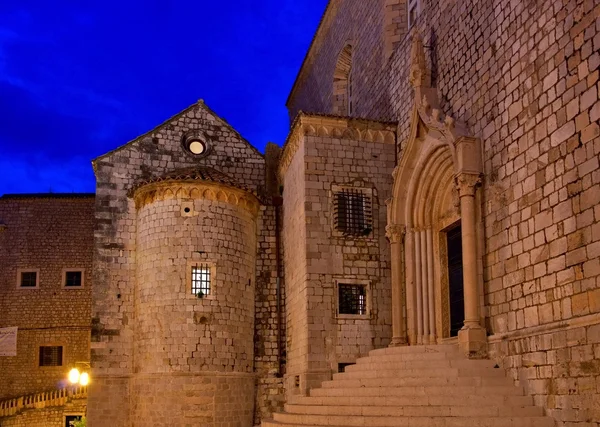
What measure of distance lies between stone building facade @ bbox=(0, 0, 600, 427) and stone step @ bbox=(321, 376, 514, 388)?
1.11 ft

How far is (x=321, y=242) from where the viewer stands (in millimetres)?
17312

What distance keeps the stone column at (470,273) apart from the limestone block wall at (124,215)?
32.8ft

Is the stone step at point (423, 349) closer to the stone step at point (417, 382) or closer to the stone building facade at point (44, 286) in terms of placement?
the stone step at point (417, 382)

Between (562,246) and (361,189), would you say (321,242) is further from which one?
(562,246)

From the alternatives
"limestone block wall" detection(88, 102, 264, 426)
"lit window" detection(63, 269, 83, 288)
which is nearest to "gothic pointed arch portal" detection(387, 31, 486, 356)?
"limestone block wall" detection(88, 102, 264, 426)

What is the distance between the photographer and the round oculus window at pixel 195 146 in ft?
71.4

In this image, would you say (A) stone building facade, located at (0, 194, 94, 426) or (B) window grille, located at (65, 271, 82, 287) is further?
(B) window grille, located at (65, 271, 82, 287)

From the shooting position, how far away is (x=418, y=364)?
43.1 ft

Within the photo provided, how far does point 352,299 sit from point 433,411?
6.01 m

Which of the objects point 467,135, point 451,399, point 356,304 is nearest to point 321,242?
point 356,304

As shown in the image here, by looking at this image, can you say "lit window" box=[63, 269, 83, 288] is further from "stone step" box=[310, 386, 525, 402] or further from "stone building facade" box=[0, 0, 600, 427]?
"stone step" box=[310, 386, 525, 402]

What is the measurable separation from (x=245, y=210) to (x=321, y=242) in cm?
391

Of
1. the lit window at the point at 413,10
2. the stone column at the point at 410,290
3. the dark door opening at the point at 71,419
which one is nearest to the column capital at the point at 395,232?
the stone column at the point at 410,290

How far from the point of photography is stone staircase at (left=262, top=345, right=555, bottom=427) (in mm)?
10891
